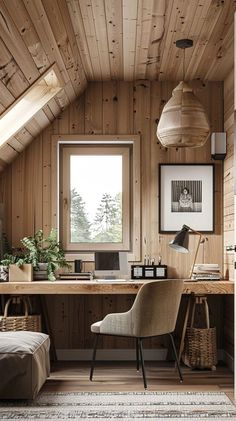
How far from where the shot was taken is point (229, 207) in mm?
5570

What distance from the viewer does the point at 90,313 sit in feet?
19.3

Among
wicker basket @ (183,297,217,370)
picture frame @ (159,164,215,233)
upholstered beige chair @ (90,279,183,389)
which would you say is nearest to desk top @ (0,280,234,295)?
wicker basket @ (183,297,217,370)

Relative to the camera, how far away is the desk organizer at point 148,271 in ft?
18.8

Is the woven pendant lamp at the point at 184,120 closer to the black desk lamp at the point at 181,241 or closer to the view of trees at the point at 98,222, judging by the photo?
the black desk lamp at the point at 181,241

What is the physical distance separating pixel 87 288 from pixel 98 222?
3.07 ft

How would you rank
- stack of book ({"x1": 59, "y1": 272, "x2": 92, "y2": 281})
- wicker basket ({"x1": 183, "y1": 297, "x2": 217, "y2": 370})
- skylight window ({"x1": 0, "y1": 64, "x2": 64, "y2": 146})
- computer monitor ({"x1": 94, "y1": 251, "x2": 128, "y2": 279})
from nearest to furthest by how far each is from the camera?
skylight window ({"x1": 0, "y1": 64, "x2": 64, "y2": 146}), wicker basket ({"x1": 183, "y1": 297, "x2": 217, "y2": 370}), stack of book ({"x1": 59, "y1": 272, "x2": 92, "y2": 281}), computer monitor ({"x1": 94, "y1": 251, "x2": 128, "y2": 279})

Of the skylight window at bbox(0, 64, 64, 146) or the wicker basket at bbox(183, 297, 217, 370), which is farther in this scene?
the wicker basket at bbox(183, 297, 217, 370)

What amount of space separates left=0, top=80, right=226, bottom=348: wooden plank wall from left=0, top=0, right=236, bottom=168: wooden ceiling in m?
0.21

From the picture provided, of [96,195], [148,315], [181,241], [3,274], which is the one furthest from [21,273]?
[181,241]

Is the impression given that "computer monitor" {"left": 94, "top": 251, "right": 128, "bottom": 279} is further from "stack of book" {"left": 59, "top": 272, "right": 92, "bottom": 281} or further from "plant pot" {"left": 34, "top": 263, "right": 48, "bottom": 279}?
"plant pot" {"left": 34, "top": 263, "right": 48, "bottom": 279}

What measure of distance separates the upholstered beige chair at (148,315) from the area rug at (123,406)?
1.25ft

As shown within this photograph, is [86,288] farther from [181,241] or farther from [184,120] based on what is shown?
[184,120]

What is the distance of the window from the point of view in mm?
5992

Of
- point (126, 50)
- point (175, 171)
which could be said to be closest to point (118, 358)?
point (175, 171)
